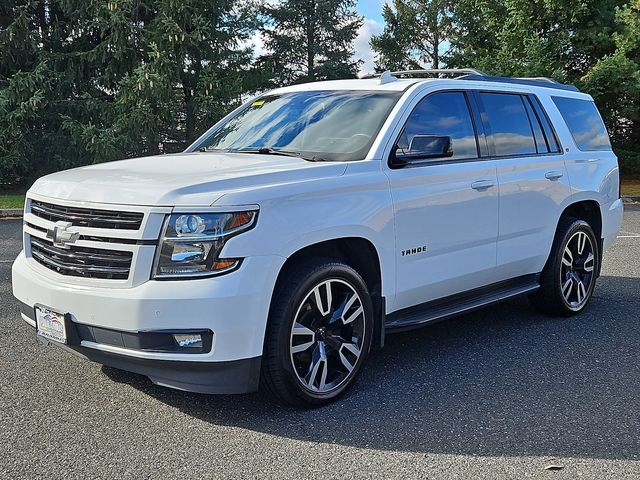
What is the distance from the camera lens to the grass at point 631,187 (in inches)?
725

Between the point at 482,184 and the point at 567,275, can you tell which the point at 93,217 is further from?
the point at 567,275

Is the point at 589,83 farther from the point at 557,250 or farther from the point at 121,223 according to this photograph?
the point at 121,223

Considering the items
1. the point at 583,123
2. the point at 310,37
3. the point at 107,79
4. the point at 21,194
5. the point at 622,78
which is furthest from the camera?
the point at 310,37

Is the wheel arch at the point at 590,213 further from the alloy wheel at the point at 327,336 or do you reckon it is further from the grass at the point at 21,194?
the grass at the point at 21,194

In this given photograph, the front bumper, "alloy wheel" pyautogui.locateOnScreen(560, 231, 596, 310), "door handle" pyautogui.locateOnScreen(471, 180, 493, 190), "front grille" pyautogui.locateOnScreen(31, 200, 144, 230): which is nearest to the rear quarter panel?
"alloy wheel" pyautogui.locateOnScreen(560, 231, 596, 310)

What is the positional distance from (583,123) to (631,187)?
52.8 ft

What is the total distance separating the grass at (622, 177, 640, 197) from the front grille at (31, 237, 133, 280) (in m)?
17.4

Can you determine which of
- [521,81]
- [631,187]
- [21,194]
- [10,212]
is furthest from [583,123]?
[21,194]

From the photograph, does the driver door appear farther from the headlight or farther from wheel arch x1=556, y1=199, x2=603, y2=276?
wheel arch x1=556, y1=199, x2=603, y2=276

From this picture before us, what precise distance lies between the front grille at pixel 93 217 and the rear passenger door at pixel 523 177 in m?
2.81

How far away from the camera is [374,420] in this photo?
3705 millimetres

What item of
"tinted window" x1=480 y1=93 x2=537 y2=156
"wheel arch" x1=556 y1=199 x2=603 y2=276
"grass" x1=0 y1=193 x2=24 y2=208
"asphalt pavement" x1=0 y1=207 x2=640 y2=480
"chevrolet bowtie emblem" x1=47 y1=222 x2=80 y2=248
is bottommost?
"grass" x1=0 y1=193 x2=24 y2=208

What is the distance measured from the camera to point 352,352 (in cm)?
402

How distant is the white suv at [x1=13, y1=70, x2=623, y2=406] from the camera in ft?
11.0
